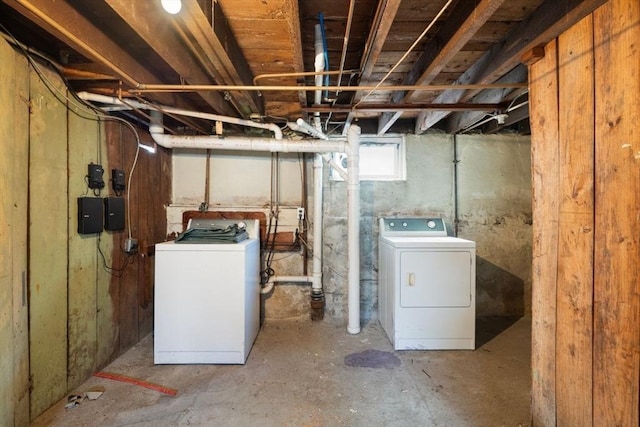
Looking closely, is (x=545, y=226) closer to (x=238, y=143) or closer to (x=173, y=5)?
(x=173, y=5)

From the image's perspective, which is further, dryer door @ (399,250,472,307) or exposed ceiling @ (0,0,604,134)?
dryer door @ (399,250,472,307)

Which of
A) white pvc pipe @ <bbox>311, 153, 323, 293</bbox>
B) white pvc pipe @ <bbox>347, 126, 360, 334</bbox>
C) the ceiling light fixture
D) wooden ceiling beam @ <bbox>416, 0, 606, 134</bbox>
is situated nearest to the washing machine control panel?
white pvc pipe @ <bbox>347, 126, 360, 334</bbox>

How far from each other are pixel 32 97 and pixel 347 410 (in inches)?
95.1

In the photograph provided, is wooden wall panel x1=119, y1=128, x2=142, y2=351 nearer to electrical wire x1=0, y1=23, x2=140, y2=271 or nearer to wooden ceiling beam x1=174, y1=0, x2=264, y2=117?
electrical wire x1=0, y1=23, x2=140, y2=271

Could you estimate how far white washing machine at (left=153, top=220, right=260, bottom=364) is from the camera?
2082mm

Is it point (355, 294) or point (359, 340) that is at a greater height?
point (355, 294)

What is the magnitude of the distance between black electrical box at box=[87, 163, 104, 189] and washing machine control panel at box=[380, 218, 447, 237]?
2.33 m

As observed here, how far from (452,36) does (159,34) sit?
4.30 ft

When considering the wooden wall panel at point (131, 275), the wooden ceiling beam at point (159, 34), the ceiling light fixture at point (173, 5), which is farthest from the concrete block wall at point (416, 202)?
the ceiling light fixture at point (173, 5)

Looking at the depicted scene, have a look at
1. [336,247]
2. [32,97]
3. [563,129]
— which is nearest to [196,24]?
[32,97]

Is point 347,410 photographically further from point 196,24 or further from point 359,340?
point 196,24

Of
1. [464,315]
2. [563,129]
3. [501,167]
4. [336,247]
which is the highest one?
[501,167]

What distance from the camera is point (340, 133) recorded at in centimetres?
307

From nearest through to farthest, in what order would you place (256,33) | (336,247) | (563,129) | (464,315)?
(563,129)
(256,33)
(464,315)
(336,247)
